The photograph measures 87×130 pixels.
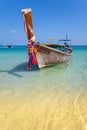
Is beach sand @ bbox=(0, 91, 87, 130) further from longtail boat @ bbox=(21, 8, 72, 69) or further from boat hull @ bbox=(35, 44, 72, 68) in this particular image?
boat hull @ bbox=(35, 44, 72, 68)

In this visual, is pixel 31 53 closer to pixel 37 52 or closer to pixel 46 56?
pixel 37 52

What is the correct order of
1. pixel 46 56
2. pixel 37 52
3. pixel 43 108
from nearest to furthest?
1. pixel 43 108
2. pixel 37 52
3. pixel 46 56

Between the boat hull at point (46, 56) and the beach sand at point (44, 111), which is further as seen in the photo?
the boat hull at point (46, 56)

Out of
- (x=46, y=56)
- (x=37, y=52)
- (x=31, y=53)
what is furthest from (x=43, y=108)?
(x=46, y=56)

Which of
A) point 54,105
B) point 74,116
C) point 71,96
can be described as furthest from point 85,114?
point 71,96

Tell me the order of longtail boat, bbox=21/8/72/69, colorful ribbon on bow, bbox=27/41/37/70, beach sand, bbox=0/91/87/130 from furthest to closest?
colorful ribbon on bow, bbox=27/41/37/70, longtail boat, bbox=21/8/72/69, beach sand, bbox=0/91/87/130

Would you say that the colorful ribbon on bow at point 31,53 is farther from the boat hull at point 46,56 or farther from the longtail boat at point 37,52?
the boat hull at point 46,56

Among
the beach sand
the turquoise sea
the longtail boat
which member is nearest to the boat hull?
the longtail boat

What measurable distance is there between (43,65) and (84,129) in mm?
7985

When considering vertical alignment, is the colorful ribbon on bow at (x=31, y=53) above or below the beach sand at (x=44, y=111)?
above

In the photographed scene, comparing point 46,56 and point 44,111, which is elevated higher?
point 46,56

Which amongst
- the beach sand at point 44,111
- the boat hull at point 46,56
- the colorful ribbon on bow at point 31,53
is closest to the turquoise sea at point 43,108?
the beach sand at point 44,111

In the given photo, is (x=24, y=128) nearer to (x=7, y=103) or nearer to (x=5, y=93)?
(x=7, y=103)

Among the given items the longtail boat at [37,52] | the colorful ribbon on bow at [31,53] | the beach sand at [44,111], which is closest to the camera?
the beach sand at [44,111]
